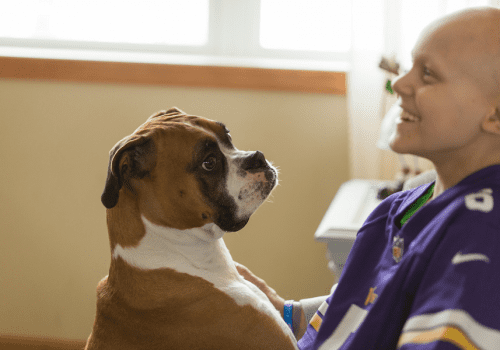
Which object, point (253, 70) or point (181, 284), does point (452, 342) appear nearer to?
point (181, 284)

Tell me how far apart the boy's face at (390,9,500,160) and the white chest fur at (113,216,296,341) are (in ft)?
1.60

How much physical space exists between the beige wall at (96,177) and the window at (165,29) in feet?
0.97

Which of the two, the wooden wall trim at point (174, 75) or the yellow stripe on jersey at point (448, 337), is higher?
the wooden wall trim at point (174, 75)

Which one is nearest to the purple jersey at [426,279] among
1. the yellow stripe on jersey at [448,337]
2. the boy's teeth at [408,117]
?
the yellow stripe on jersey at [448,337]

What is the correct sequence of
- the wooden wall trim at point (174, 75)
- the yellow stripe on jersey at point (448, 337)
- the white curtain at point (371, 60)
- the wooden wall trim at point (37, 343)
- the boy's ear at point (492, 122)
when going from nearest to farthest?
the yellow stripe on jersey at point (448, 337), the boy's ear at point (492, 122), the white curtain at point (371, 60), the wooden wall trim at point (174, 75), the wooden wall trim at point (37, 343)

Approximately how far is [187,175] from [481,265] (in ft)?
2.14

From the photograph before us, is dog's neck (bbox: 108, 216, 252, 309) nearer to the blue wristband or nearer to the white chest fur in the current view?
the white chest fur

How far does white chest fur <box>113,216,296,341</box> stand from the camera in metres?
1.01

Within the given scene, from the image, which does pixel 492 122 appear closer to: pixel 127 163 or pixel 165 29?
pixel 127 163

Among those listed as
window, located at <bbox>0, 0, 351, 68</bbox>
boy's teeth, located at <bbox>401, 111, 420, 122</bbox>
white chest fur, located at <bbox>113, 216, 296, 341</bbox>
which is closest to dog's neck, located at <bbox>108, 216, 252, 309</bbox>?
white chest fur, located at <bbox>113, 216, 296, 341</bbox>

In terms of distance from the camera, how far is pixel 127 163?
1.00 meters

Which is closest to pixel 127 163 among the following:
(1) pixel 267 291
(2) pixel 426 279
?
(1) pixel 267 291

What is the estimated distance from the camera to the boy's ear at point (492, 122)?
2.11 feet

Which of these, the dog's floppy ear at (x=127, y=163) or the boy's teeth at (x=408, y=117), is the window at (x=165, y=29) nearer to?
the dog's floppy ear at (x=127, y=163)
